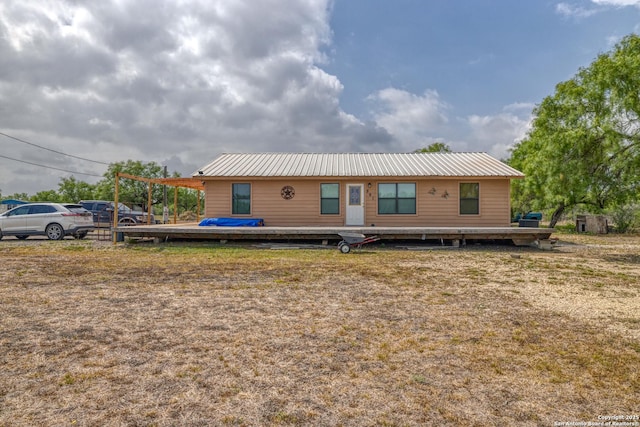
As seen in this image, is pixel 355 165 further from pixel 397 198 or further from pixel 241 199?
pixel 241 199

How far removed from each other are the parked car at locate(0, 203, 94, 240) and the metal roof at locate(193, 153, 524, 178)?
486cm

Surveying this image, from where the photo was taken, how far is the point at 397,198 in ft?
50.0

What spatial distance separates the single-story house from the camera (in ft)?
49.1

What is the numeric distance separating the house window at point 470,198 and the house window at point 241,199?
8.26 meters

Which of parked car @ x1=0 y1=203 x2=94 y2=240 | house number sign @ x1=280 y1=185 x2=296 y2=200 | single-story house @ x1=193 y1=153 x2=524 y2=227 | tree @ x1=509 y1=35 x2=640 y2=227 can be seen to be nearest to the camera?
tree @ x1=509 y1=35 x2=640 y2=227

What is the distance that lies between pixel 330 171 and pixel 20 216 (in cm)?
1162

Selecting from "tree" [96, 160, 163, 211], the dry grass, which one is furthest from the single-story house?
"tree" [96, 160, 163, 211]

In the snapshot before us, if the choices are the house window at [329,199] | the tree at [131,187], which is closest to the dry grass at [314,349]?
the house window at [329,199]

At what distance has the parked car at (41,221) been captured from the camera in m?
14.5

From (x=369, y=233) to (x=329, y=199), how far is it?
3.06 meters

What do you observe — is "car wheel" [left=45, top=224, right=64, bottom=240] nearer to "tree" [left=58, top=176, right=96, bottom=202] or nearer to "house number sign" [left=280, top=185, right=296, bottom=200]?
"house number sign" [left=280, top=185, right=296, bottom=200]

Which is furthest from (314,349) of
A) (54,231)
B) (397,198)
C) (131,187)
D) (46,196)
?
(46,196)

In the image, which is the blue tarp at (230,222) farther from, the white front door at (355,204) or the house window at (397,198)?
the house window at (397,198)

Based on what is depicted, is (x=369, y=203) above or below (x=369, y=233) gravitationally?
above
